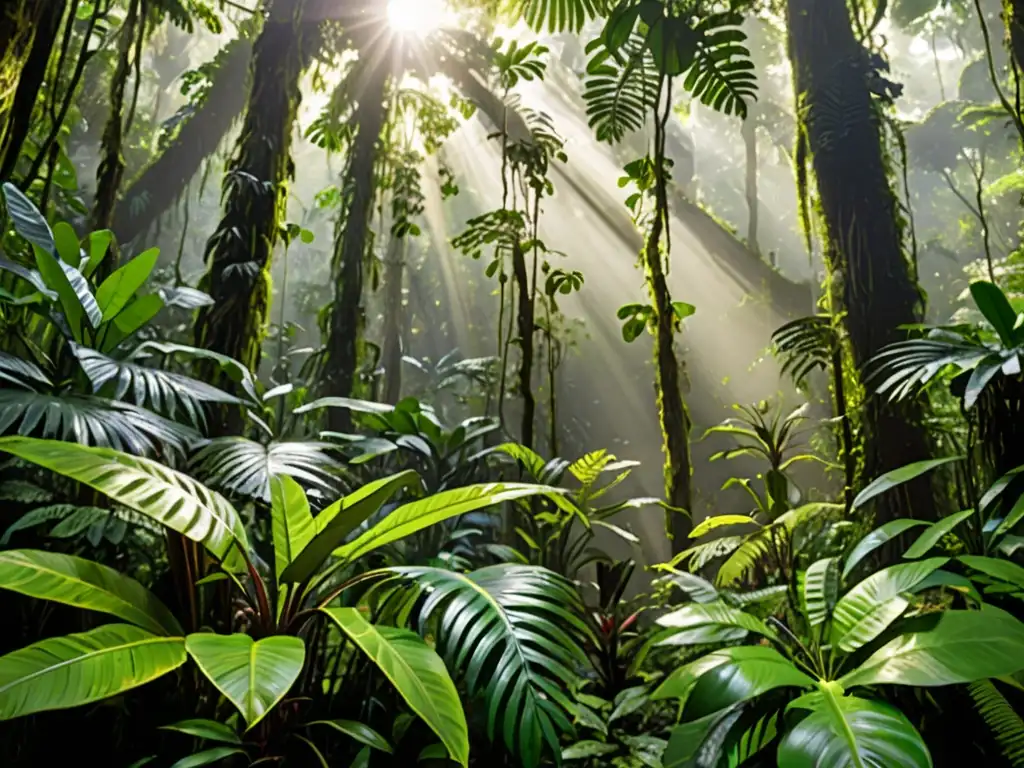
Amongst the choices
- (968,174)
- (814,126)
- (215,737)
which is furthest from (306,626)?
(968,174)

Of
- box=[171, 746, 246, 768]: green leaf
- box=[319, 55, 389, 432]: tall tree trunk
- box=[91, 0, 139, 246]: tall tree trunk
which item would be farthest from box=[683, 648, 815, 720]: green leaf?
box=[319, 55, 389, 432]: tall tree trunk

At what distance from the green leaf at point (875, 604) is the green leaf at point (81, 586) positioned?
1512mm

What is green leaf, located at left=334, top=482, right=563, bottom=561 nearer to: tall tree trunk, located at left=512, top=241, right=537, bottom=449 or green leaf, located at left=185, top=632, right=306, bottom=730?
green leaf, located at left=185, top=632, right=306, bottom=730

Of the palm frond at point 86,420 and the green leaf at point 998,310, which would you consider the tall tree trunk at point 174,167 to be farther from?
the green leaf at point 998,310

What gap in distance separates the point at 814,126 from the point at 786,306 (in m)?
8.05

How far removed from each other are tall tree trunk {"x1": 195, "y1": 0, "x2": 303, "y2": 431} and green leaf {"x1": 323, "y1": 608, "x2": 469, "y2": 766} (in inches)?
69.0

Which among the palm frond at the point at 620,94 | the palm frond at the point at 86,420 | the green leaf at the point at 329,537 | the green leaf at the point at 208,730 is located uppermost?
the palm frond at the point at 620,94

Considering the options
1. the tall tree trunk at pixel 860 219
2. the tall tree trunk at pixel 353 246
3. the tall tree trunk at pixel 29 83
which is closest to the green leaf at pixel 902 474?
the tall tree trunk at pixel 860 219

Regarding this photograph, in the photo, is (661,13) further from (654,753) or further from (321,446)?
(654,753)

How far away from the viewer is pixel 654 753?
1784 millimetres

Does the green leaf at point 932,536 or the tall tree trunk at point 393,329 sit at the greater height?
the tall tree trunk at point 393,329

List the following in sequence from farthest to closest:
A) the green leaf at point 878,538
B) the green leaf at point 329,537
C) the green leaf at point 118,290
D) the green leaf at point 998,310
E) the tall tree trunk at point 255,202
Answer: the tall tree trunk at point 255,202
the green leaf at point 118,290
the green leaf at point 998,310
the green leaf at point 878,538
the green leaf at point 329,537

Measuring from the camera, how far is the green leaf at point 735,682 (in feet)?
4.00

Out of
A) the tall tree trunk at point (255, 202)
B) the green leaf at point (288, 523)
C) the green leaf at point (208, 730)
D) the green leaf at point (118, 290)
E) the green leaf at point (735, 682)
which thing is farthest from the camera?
the tall tree trunk at point (255, 202)
